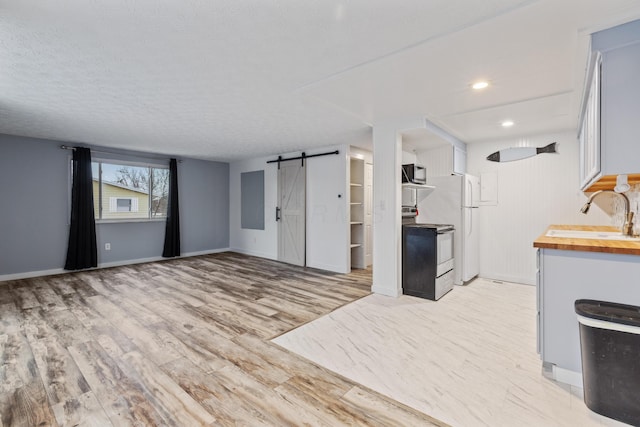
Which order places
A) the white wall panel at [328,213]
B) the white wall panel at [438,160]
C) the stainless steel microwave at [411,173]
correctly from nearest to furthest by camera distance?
the stainless steel microwave at [411,173]
the white wall panel at [438,160]
the white wall panel at [328,213]

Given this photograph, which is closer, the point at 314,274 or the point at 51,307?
the point at 51,307

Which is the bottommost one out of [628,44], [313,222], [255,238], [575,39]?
[255,238]

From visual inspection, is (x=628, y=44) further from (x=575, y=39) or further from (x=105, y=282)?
(x=105, y=282)

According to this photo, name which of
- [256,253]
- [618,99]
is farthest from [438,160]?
[256,253]

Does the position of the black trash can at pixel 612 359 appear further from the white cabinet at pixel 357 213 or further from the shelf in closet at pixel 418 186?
the white cabinet at pixel 357 213

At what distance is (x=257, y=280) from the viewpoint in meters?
4.75

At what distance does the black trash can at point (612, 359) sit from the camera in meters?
1.58

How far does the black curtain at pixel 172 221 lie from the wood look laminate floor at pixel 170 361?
208 centimetres

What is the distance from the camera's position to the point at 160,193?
6535 mm

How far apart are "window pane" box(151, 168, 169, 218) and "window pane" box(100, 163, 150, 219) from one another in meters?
0.14

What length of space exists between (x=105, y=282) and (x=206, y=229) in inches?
112

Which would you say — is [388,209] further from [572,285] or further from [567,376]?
[567,376]

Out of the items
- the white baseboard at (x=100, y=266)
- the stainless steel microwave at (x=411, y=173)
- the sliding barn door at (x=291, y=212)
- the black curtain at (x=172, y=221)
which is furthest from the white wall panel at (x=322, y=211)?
the black curtain at (x=172, y=221)

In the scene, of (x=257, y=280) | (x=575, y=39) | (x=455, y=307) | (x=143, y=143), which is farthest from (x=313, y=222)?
(x=575, y=39)
